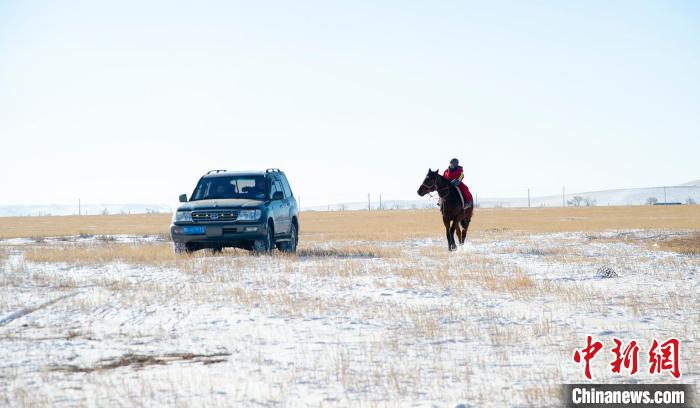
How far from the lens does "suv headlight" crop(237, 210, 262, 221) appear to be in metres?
19.5

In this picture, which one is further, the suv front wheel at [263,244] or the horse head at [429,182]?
the horse head at [429,182]

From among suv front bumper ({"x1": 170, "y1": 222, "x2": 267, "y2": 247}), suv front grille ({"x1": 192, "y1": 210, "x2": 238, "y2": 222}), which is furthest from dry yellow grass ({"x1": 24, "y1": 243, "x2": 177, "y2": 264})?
suv front grille ({"x1": 192, "y1": 210, "x2": 238, "y2": 222})

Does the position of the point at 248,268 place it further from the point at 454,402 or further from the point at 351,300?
the point at 454,402

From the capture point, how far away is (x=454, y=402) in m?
6.22

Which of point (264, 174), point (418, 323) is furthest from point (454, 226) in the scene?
point (418, 323)

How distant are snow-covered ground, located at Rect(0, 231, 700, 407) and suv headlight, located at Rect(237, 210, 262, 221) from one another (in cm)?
244

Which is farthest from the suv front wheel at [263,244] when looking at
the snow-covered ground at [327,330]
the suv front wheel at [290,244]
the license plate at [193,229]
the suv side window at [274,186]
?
the snow-covered ground at [327,330]

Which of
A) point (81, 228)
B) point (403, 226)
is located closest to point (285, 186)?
point (403, 226)

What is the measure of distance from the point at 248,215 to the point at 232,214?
36 centimetres

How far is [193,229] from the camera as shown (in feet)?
64.2

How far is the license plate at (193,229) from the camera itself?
19.5 metres

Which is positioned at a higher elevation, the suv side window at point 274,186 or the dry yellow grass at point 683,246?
the suv side window at point 274,186

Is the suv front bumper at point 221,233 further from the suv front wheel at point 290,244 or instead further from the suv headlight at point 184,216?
the suv front wheel at point 290,244

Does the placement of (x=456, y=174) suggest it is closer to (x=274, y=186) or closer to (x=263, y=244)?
(x=274, y=186)
